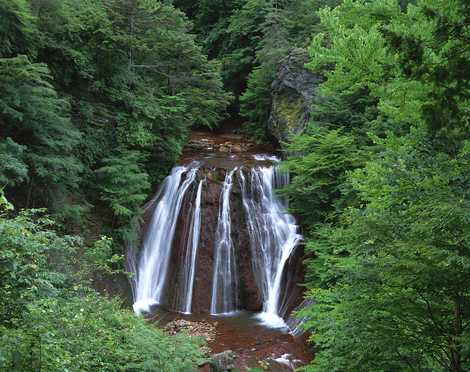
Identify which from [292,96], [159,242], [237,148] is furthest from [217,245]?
[292,96]

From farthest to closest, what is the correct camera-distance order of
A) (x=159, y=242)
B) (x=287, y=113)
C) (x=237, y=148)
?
(x=237, y=148) → (x=287, y=113) → (x=159, y=242)

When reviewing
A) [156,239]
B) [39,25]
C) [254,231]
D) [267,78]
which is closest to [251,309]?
[254,231]

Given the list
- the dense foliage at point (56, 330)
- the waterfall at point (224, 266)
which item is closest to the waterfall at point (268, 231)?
the waterfall at point (224, 266)

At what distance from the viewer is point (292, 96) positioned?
16.8 metres

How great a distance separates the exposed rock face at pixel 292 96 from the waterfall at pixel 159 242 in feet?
13.5

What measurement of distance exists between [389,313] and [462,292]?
2.58 ft

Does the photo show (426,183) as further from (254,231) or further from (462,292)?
(254,231)

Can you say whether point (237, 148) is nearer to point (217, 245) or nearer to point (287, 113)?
point (287, 113)

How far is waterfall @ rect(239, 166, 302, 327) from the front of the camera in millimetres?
13086

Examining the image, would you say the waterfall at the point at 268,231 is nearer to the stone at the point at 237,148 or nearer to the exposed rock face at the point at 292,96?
the exposed rock face at the point at 292,96

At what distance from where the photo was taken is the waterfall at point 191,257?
12785mm

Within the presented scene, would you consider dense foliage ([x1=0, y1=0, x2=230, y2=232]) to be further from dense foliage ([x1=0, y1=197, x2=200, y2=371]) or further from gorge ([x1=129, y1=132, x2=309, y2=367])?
dense foliage ([x1=0, y1=197, x2=200, y2=371])

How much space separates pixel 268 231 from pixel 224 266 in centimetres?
181

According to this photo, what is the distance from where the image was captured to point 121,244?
12.7 metres
